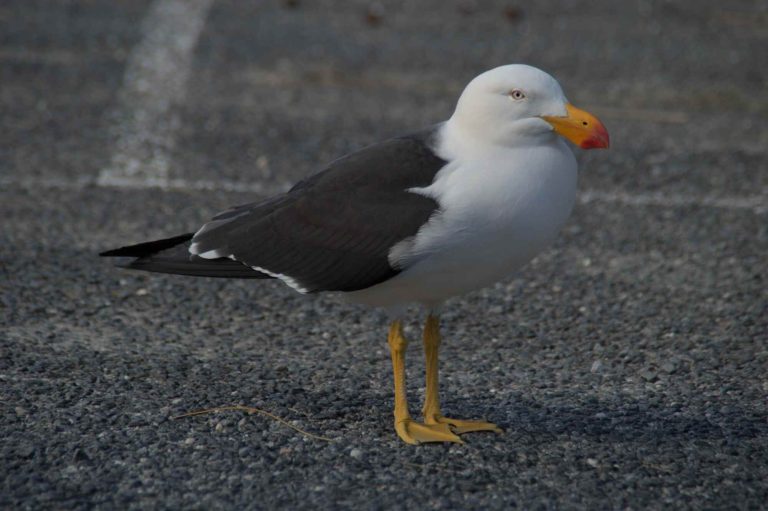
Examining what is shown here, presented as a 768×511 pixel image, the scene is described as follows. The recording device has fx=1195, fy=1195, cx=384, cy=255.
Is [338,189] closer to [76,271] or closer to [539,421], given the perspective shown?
[539,421]

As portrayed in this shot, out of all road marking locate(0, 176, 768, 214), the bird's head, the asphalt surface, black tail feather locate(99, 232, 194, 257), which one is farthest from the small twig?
road marking locate(0, 176, 768, 214)

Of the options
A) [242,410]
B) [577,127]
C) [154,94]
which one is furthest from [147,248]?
[154,94]

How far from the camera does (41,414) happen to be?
423cm

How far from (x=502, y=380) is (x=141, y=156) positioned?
3876mm

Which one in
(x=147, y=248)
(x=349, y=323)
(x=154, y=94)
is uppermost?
(x=154, y=94)

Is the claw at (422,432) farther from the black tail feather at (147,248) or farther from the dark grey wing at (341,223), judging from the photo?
the black tail feather at (147,248)

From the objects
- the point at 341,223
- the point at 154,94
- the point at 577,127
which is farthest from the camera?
the point at 154,94

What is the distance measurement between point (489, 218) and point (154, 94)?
243 inches

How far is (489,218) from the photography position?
3.73 metres

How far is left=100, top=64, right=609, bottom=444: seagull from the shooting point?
12.4 ft

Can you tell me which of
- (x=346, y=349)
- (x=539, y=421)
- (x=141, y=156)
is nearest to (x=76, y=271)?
(x=346, y=349)

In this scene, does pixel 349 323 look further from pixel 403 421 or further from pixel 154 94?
pixel 154 94

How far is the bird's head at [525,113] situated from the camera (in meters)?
3.86

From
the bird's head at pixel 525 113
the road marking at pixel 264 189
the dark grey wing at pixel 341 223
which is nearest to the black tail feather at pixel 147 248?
the dark grey wing at pixel 341 223
